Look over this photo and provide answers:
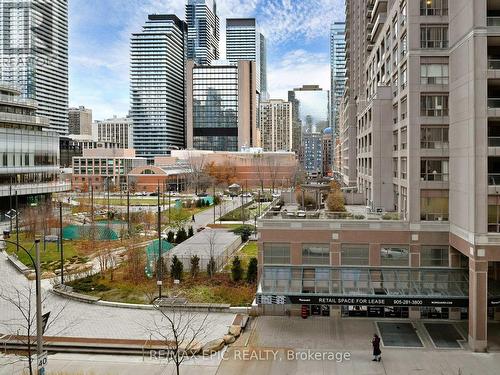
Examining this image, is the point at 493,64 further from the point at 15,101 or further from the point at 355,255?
the point at 15,101

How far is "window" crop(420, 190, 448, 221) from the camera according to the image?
94.0 ft

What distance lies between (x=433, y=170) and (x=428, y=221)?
3.25m

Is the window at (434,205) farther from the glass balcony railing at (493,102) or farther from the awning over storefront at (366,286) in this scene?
the glass balcony railing at (493,102)

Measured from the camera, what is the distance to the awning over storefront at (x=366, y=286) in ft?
83.6

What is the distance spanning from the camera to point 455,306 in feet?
83.1

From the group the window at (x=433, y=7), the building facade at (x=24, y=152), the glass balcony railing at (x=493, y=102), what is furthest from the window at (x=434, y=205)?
the building facade at (x=24, y=152)

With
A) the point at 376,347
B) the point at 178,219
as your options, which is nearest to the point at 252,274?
the point at 376,347

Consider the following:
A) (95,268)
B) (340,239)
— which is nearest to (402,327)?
(340,239)

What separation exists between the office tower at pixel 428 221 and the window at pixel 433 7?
0.23ft

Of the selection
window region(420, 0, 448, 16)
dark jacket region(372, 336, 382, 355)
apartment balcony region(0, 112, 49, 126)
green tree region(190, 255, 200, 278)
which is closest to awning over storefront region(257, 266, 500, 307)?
dark jacket region(372, 336, 382, 355)

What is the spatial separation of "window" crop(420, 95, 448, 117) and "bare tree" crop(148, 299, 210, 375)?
18458 millimetres

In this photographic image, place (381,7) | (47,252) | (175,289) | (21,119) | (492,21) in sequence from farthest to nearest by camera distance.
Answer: (21,119) → (47,252) → (381,7) → (175,289) → (492,21)

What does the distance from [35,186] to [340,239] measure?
61.7 m

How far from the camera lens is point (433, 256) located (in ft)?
94.5
